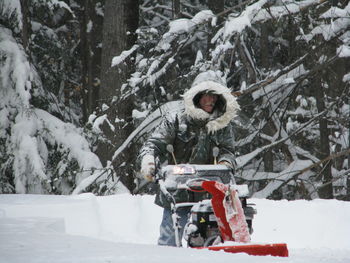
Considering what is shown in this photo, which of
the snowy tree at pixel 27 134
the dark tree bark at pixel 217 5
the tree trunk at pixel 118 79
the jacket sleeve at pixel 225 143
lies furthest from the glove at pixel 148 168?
the dark tree bark at pixel 217 5

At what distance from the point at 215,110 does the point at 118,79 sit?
4.75 m

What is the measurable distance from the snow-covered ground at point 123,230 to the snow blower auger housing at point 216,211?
14.2 inches

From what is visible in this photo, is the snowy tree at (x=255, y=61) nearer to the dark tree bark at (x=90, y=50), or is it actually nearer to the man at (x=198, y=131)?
the man at (x=198, y=131)

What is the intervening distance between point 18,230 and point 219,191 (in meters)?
1.69

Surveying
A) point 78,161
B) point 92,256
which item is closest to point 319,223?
point 92,256

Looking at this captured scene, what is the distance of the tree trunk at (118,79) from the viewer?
1023 centimetres

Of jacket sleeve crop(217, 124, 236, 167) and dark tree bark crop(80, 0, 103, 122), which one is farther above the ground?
dark tree bark crop(80, 0, 103, 122)

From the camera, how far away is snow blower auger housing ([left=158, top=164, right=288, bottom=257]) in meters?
4.27

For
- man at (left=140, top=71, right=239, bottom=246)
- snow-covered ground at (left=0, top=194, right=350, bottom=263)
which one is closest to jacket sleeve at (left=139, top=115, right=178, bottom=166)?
man at (left=140, top=71, right=239, bottom=246)

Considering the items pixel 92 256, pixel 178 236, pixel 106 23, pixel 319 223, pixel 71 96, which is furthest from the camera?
pixel 71 96

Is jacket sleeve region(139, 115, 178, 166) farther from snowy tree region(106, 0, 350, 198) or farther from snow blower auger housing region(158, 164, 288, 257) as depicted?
snowy tree region(106, 0, 350, 198)

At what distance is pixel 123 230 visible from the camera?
807 centimetres

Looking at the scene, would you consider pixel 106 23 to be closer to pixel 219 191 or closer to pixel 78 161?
pixel 78 161

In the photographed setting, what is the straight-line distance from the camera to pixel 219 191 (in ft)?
15.2
